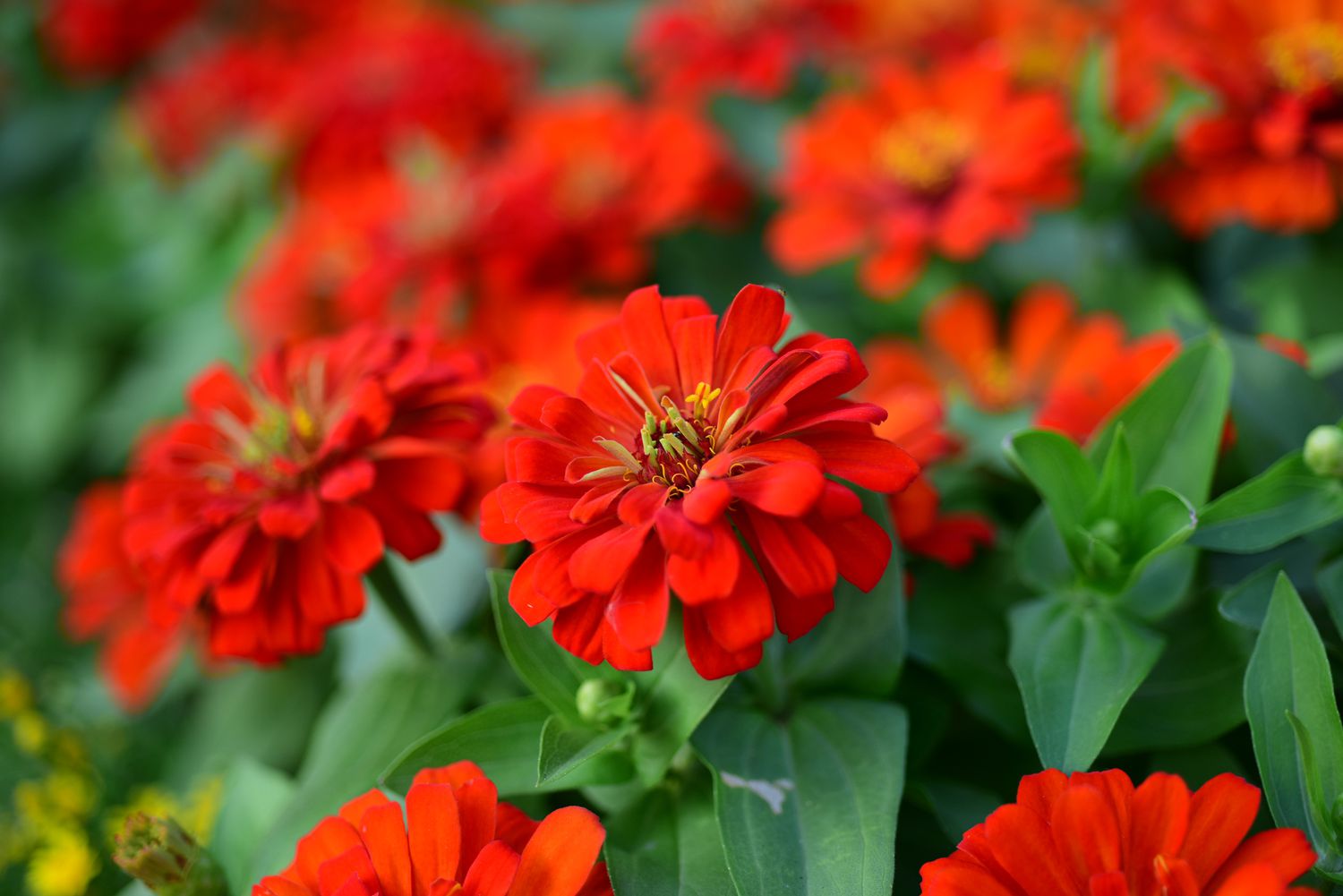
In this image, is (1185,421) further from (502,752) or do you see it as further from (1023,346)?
(502,752)

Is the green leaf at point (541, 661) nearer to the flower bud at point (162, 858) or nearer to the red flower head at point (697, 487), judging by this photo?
the red flower head at point (697, 487)

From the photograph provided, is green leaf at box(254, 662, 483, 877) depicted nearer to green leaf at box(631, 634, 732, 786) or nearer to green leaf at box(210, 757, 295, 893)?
green leaf at box(210, 757, 295, 893)

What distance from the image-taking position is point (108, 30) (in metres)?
1.61

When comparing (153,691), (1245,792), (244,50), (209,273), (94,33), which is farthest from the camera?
(244,50)

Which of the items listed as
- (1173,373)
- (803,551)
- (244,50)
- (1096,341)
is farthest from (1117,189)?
(244,50)

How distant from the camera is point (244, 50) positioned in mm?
1724

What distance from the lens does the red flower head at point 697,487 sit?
51 centimetres

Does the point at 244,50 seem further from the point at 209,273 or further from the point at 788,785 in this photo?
the point at 788,785

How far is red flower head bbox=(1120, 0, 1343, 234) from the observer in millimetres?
859

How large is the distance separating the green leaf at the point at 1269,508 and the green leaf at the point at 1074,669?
0.07 meters

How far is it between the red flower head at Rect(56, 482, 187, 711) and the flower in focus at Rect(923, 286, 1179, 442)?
74 cm

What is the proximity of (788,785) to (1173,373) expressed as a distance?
341mm

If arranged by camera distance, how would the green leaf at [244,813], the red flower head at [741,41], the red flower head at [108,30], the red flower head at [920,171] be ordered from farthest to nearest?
the red flower head at [108,30], the red flower head at [741,41], the red flower head at [920,171], the green leaf at [244,813]

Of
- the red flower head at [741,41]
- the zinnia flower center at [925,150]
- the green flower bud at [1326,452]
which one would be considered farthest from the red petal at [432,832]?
Answer: the red flower head at [741,41]
